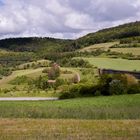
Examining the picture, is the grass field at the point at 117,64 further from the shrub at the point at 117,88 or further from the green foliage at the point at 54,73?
the shrub at the point at 117,88

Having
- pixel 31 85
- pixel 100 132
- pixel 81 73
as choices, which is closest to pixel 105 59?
pixel 81 73

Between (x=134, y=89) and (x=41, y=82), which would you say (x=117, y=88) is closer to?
(x=134, y=89)

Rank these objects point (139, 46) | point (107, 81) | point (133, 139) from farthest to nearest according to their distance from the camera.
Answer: point (139, 46) < point (107, 81) < point (133, 139)

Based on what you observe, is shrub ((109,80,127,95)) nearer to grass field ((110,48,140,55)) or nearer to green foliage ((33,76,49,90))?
green foliage ((33,76,49,90))

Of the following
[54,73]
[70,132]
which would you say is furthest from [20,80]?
[70,132]

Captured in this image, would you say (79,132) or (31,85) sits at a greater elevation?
(79,132)

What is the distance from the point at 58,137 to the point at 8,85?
331 ft

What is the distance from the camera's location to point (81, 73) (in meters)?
123

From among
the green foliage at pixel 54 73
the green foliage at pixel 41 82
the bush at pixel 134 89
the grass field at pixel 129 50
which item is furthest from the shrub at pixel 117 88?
the grass field at pixel 129 50

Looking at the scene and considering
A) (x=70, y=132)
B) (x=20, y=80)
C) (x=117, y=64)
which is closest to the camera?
(x=70, y=132)

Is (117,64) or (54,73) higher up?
(117,64)

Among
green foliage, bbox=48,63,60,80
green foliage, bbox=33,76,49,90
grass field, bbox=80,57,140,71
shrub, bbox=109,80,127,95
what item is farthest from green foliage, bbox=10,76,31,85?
shrub, bbox=109,80,127,95

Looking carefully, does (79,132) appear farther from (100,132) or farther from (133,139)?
(133,139)

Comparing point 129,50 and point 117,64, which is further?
point 129,50
